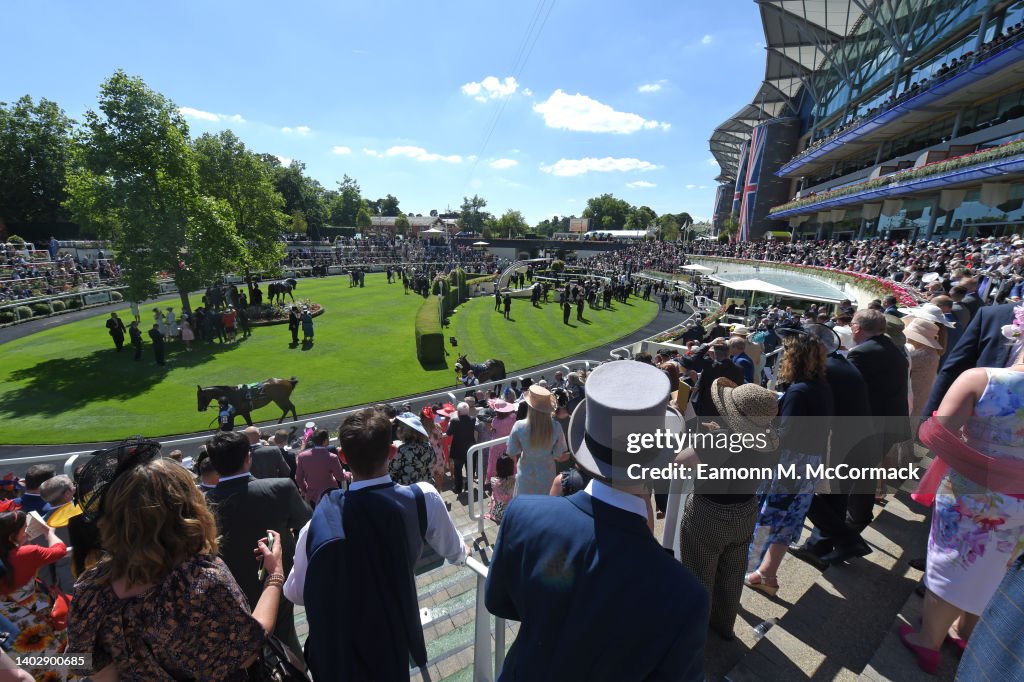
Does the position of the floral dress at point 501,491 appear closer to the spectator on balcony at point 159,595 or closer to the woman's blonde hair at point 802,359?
the woman's blonde hair at point 802,359

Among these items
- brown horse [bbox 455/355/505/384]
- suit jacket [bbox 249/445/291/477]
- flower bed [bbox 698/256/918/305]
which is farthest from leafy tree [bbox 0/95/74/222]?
flower bed [bbox 698/256/918/305]

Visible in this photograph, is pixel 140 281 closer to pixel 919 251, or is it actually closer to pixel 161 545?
pixel 161 545

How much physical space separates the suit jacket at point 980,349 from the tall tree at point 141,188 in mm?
23240

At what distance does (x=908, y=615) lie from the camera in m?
2.75

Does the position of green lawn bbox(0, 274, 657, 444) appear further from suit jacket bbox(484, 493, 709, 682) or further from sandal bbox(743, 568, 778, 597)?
suit jacket bbox(484, 493, 709, 682)

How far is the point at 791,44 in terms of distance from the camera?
157 ft

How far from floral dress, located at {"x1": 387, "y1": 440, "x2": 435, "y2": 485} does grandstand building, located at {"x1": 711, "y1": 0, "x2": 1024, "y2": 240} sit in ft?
85.5

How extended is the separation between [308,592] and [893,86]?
50.9 m

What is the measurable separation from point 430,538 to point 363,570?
Answer: 1.34ft

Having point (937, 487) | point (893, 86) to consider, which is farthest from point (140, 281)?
point (893, 86)

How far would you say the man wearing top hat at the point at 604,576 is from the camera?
1277 millimetres

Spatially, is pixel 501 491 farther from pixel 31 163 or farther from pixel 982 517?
pixel 31 163

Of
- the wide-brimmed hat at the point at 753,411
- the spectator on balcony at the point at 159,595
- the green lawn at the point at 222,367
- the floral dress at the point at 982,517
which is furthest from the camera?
the green lawn at the point at 222,367

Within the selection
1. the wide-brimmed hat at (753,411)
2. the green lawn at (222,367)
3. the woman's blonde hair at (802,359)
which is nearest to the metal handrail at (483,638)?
the wide-brimmed hat at (753,411)
